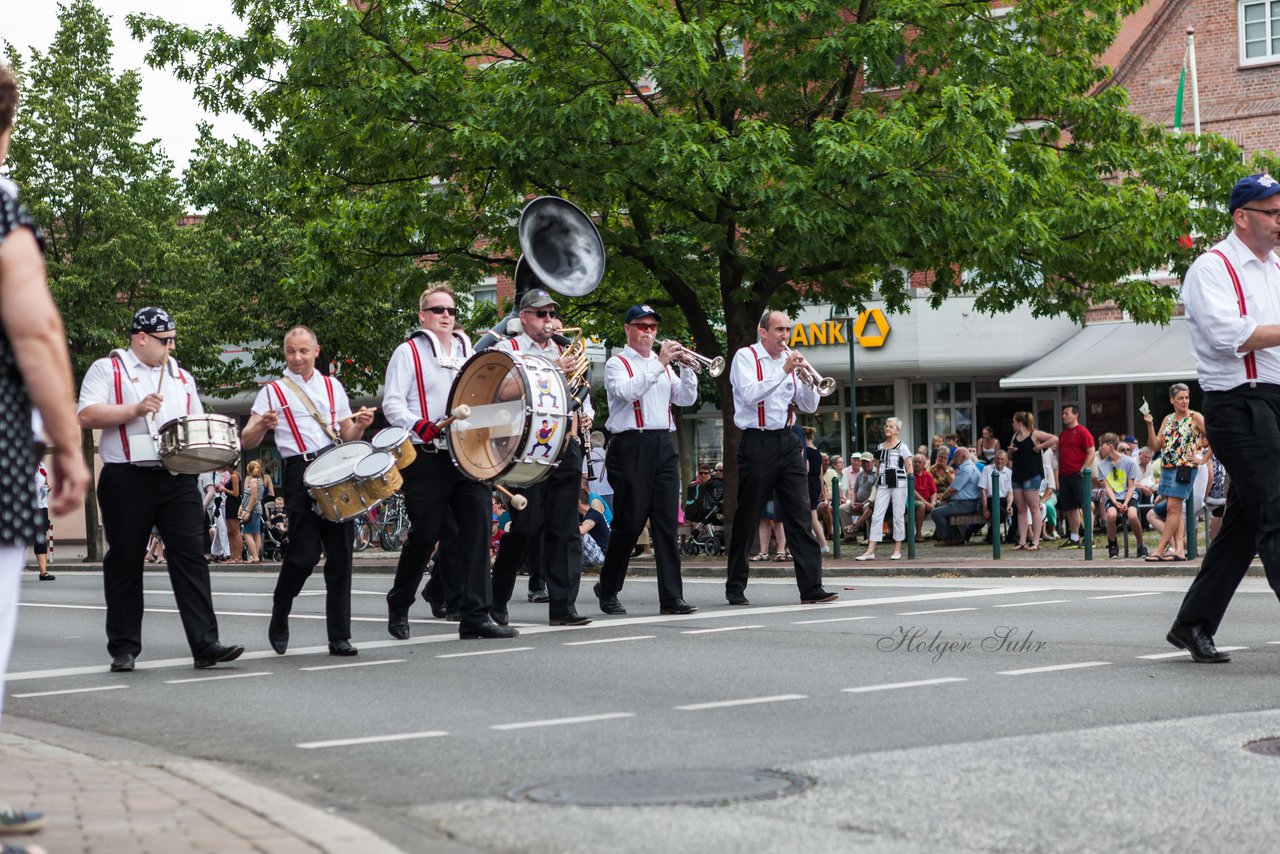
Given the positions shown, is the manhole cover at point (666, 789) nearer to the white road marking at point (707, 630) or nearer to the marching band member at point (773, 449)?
the white road marking at point (707, 630)

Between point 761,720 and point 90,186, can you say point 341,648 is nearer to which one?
point 761,720

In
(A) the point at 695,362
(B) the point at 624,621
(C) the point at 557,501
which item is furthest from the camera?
(A) the point at 695,362

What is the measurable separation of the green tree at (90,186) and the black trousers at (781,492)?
80.9 ft

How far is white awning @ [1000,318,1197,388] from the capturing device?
98.9ft

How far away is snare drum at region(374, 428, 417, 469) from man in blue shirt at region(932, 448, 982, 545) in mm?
13837

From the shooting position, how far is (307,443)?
10219 mm

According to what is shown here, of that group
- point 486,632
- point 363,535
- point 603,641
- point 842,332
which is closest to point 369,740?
Result: point 603,641

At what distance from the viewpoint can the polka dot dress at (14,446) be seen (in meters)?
4.38

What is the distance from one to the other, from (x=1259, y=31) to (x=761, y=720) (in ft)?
96.5

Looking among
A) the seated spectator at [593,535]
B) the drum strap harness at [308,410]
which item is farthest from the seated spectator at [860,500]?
the drum strap harness at [308,410]

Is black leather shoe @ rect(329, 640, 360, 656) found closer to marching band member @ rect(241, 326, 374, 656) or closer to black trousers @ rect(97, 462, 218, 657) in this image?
marching band member @ rect(241, 326, 374, 656)

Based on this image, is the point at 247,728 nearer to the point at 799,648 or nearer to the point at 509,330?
the point at 799,648

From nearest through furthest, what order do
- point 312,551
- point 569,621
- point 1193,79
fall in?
point 312,551, point 569,621, point 1193,79

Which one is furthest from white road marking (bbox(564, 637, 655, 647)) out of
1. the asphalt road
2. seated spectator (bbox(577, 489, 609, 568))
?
Result: seated spectator (bbox(577, 489, 609, 568))
